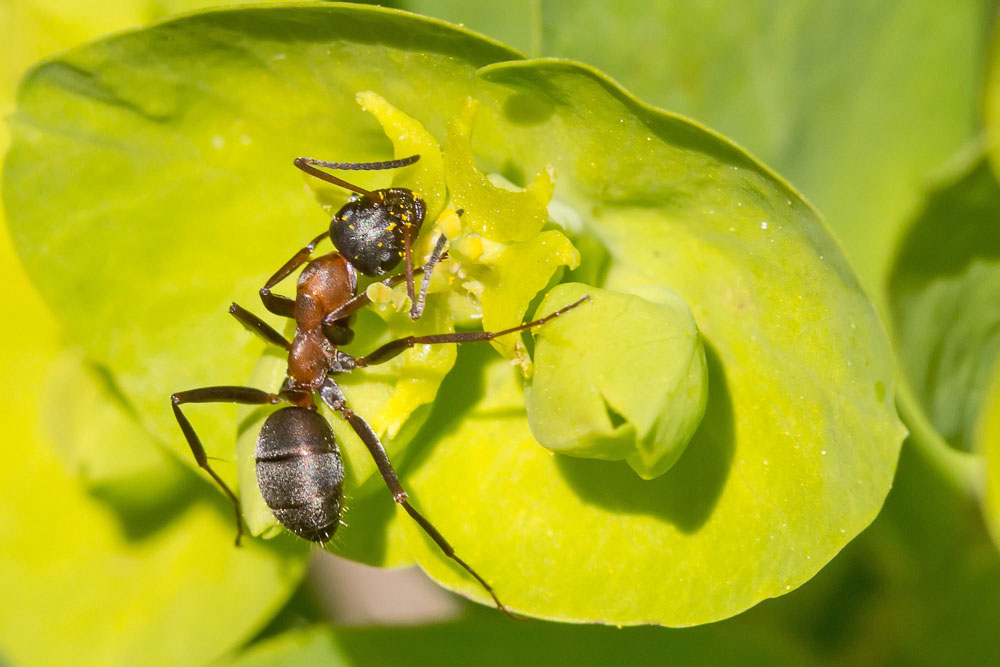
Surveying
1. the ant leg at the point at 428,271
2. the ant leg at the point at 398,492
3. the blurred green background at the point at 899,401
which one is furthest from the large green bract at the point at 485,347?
the blurred green background at the point at 899,401

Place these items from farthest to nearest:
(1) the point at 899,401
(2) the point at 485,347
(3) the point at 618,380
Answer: (1) the point at 899,401 < (2) the point at 485,347 < (3) the point at 618,380

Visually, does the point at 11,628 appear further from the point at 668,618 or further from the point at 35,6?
the point at 668,618

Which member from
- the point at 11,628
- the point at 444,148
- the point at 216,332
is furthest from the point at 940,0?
the point at 11,628

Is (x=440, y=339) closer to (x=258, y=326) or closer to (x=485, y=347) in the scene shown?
(x=485, y=347)

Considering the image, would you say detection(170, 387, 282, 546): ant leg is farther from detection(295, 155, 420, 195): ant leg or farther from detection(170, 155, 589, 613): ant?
detection(295, 155, 420, 195): ant leg

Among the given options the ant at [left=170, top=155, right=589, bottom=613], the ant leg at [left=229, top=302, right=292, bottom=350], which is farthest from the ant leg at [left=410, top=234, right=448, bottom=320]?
the ant leg at [left=229, top=302, right=292, bottom=350]

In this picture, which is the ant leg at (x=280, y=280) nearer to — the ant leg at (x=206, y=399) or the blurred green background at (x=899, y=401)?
the ant leg at (x=206, y=399)

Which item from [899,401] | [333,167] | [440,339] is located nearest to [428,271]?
[440,339]
